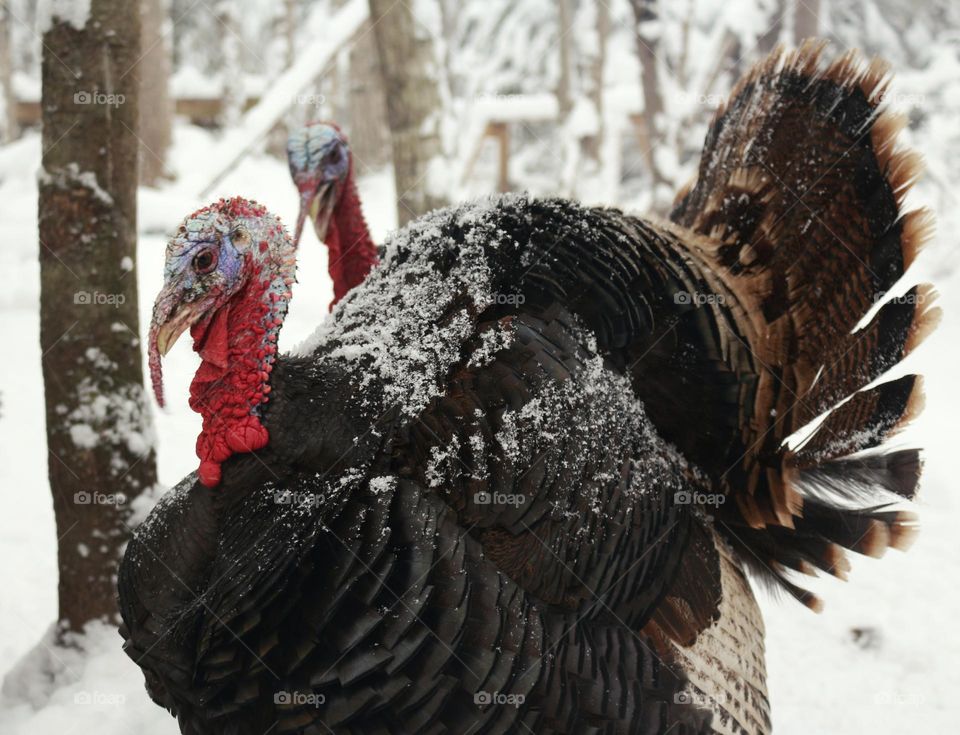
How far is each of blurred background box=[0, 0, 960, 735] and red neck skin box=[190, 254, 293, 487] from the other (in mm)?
951

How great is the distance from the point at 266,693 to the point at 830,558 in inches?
68.5

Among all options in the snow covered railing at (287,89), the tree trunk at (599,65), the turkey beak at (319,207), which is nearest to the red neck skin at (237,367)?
the turkey beak at (319,207)

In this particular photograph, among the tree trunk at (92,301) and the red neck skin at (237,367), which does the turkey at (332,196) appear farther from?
the red neck skin at (237,367)

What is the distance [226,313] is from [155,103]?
360 inches

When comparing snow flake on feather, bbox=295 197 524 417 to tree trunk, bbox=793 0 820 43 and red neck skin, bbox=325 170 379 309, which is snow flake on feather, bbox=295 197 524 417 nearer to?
red neck skin, bbox=325 170 379 309

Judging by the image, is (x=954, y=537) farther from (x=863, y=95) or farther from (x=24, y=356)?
(x=24, y=356)

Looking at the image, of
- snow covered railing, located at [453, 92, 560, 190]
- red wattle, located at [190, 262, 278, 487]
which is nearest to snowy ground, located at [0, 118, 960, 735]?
red wattle, located at [190, 262, 278, 487]

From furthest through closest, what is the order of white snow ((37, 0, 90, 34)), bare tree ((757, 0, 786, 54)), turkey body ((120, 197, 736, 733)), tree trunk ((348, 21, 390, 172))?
1. tree trunk ((348, 21, 390, 172))
2. bare tree ((757, 0, 786, 54))
3. white snow ((37, 0, 90, 34))
4. turkey body ((120, 197, 736, 733))

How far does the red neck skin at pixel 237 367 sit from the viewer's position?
6.63ft

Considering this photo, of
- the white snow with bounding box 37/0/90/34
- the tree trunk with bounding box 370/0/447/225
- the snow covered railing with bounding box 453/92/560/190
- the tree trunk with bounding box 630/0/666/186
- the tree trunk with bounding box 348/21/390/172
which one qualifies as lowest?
the white snow with bounding box 37/0/90/34

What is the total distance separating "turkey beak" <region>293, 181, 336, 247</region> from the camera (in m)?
3.95

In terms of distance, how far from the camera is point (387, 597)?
1.89 meters

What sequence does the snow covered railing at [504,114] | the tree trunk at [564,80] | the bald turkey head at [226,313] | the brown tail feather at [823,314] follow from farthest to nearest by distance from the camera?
the tree trunk at [564,80]
the snow covered railing at [504,114]
the brown tail feather at [823,314]
the bald turkey head at [226,313]

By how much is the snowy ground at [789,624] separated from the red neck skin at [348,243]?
1.38 m
